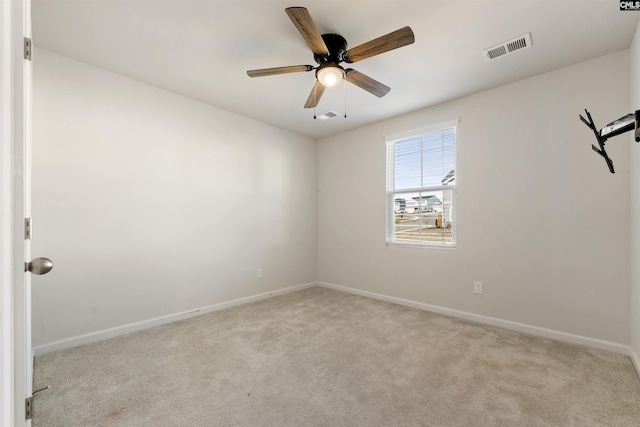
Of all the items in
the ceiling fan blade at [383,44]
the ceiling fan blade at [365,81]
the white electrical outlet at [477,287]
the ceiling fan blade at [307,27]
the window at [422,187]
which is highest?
the ceiling fan blade at [307,27]

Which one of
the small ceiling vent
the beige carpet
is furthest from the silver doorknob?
the small ceiling vent

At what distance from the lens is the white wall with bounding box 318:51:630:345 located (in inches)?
96.7

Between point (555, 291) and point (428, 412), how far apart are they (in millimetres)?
1930

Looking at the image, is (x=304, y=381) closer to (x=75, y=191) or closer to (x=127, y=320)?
(x=127, y=320)

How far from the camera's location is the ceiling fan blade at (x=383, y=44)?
1.77m

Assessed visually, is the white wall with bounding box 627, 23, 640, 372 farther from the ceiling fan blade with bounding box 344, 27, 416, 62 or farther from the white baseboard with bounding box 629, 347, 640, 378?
the ceiling fan blade with bounding box 344, 27, 416, 62

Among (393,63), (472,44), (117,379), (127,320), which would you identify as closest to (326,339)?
(117,379)

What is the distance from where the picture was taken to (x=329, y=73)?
2188 mm

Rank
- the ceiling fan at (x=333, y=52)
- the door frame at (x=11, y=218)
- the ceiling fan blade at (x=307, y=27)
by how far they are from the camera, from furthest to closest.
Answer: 1. the ceiling fan at (x=333, y=52)
2. the ceiling fan blade at (x=307, y=27)
3. the door frame at (x=11, y=218)

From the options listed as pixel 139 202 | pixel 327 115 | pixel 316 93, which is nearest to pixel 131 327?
pixel 139 202

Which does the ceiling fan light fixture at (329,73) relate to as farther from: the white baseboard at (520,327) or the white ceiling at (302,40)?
the white baseboard at (520,327)

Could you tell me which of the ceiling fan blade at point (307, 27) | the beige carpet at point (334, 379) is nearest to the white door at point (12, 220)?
the beige carpet at point (334, 379)

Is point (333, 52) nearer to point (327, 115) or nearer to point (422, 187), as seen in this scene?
point (327, 115)

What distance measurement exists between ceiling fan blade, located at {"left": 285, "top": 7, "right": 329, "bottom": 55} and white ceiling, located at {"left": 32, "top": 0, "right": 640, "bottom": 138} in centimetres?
24
